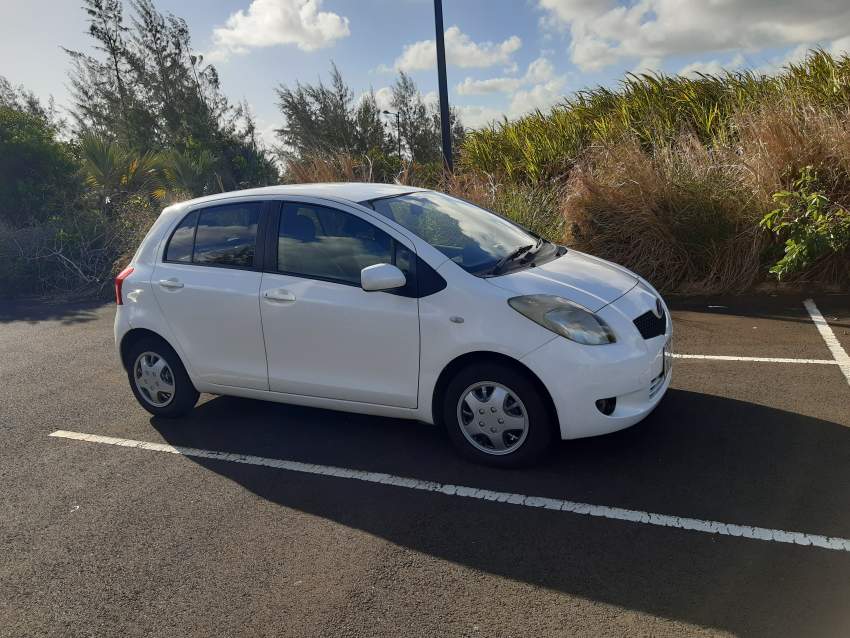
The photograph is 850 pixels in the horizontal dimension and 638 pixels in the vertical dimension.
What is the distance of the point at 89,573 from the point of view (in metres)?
3.61

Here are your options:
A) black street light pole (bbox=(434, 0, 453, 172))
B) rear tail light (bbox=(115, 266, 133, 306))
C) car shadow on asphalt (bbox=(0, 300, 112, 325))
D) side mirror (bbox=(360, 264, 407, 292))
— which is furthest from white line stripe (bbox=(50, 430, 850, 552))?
black street light pole (bbox=(434, 0, 453, 172))

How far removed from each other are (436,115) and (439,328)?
34233 mm

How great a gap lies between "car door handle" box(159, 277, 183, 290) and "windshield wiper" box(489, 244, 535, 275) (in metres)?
2.27

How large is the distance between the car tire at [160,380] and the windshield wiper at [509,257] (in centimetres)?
249

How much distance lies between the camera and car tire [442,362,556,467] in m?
4.09

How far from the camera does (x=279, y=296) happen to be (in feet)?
15.6

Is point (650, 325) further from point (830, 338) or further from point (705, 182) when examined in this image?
point (705, 182)

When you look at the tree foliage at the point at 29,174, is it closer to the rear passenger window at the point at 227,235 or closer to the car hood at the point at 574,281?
the rear passenger window at the point at 227,235

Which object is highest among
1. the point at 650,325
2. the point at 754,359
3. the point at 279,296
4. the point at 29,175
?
the point at 29,175

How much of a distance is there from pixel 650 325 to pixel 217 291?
2.87 meters

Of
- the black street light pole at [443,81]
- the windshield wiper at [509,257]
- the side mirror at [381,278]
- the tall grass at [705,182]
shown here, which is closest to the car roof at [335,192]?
the side mirror at [381,278]

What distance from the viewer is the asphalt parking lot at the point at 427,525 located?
3057 mm

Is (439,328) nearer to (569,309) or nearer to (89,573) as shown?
(569,309)

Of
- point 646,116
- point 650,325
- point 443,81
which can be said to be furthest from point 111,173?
point 650,325
